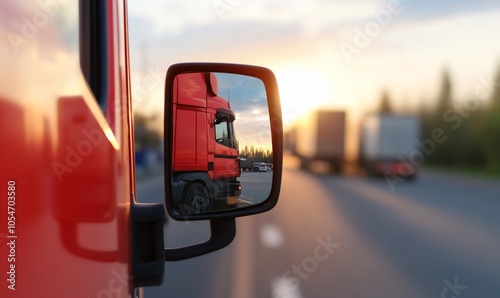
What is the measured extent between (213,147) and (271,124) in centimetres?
20

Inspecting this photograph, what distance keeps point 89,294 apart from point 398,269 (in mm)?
8788

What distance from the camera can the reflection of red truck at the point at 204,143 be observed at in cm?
195

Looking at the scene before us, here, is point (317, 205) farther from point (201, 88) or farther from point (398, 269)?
point (201, 88)

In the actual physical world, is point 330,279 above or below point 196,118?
below

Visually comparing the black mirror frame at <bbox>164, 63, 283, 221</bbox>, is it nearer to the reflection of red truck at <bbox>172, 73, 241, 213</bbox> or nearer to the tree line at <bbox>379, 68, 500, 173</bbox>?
the reflection of red truck at <bbox>172, 73, 241, 213</bbox>

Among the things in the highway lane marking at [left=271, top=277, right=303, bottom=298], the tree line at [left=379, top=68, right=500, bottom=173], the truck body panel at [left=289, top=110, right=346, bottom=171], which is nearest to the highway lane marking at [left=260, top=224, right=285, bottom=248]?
the highway lane marking at [left=271, top=277, right=303, bottom=298]

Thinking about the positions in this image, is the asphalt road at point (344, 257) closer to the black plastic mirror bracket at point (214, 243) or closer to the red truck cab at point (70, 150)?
the black plastic mirror bracket at point (214, 243)

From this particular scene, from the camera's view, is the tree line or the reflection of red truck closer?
the reflection of red truck

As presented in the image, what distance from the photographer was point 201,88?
199 centimetres

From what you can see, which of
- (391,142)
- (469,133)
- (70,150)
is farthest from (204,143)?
(469,133)

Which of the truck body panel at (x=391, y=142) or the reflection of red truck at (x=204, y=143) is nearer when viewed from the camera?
the reflection of red truck at (x=204, y=143)

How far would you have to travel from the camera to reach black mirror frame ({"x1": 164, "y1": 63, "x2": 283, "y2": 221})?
6.40ft

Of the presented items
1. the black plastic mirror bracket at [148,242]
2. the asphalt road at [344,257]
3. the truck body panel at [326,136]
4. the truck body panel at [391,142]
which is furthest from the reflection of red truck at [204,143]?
the truck body panel at [326,136]

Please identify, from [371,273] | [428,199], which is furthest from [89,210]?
[428,199]
